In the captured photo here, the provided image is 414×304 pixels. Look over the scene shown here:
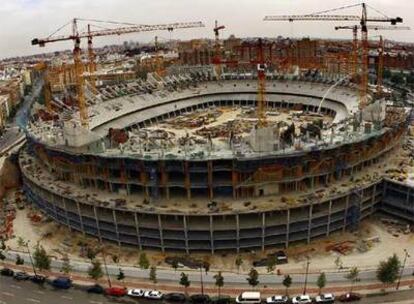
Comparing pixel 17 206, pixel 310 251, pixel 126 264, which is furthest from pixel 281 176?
pixel 17 206

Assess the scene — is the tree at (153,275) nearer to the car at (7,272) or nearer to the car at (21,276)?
the car at (21,276)

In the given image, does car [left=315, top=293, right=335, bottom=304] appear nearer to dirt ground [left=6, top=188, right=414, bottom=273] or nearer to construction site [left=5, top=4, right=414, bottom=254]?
dirt ground [left=6, top=188, right=414, bottom=273]

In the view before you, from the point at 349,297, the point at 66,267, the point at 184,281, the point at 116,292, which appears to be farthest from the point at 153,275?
the point at 349,297

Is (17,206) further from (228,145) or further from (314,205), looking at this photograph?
(314,205)

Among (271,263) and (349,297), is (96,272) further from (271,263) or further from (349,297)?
(349,297)

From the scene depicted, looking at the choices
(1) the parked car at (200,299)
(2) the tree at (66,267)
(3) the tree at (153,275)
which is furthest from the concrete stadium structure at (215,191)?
(1) the parked car at (200,299)

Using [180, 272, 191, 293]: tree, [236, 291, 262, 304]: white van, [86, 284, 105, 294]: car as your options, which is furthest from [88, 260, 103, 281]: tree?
[236, 291, 262, 304]: white van

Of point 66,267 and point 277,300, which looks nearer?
point 277,300
